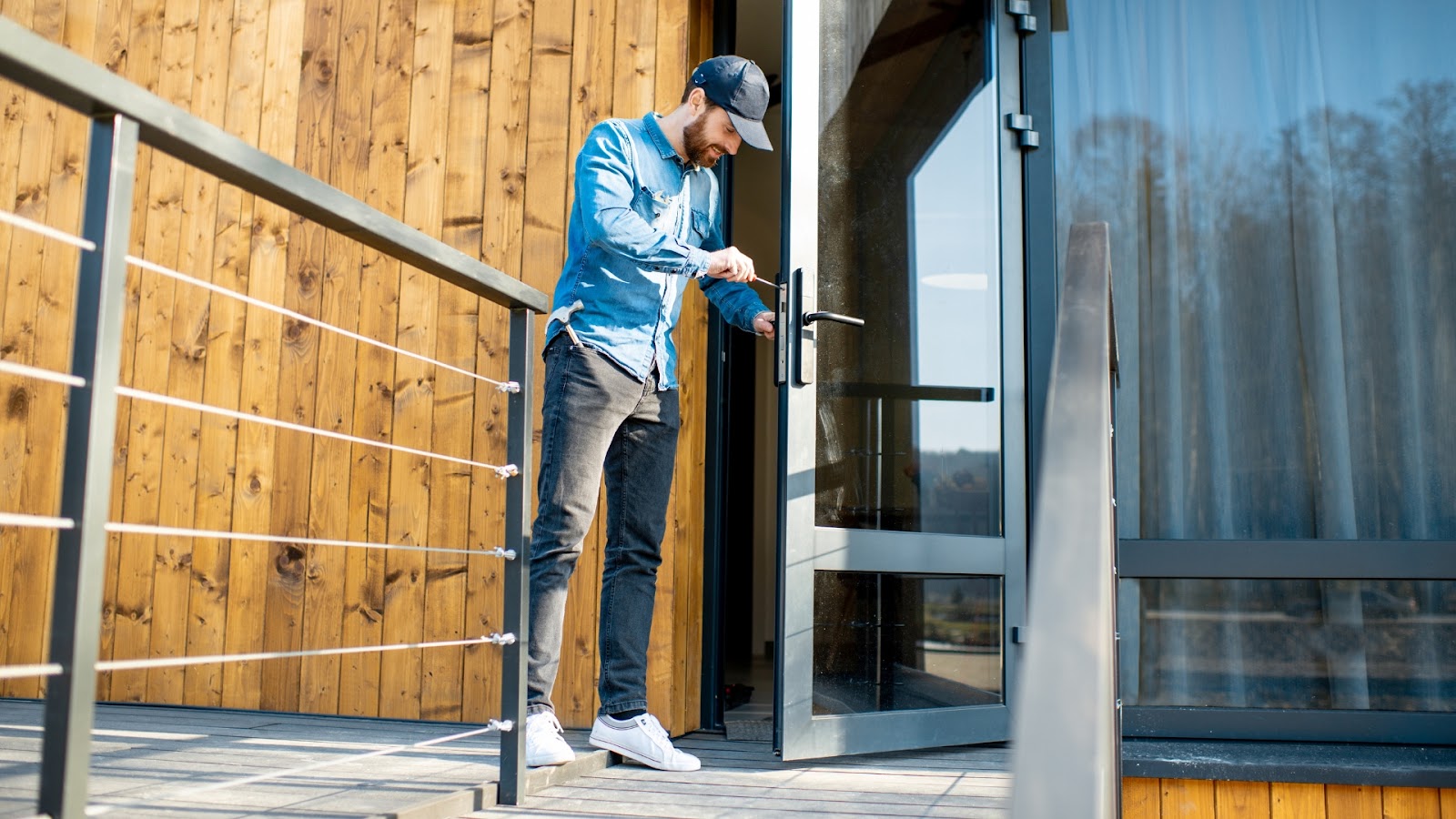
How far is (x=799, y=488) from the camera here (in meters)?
2.39

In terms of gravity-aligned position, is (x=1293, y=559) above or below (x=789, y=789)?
above

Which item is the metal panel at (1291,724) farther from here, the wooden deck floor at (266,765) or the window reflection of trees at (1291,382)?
the wooden deck floor at (266,765)

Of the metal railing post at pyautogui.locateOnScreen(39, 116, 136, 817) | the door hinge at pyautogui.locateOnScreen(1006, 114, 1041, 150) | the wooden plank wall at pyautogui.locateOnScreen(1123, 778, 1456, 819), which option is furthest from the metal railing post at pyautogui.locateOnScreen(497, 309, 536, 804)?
the door hinge at pyautogui.locateOnScreen(1006, 114, 1041, 150)

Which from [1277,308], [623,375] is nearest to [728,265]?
[623,375]

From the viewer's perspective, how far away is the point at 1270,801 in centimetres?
246

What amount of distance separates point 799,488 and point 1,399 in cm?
243

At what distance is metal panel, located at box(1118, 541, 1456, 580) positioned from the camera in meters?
2.71

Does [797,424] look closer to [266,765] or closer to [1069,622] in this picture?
[266,765]

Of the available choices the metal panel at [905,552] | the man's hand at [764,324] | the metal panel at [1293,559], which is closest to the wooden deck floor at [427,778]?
the metal panel at [905,552]

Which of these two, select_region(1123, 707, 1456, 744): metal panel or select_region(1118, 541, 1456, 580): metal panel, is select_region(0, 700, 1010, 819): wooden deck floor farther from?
select_region(1118, 541, 1456, 580): metal panel

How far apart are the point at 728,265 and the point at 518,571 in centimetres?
66

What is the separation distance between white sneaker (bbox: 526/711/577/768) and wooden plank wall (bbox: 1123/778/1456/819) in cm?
128

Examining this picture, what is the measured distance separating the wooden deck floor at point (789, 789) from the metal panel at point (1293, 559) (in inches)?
25.5

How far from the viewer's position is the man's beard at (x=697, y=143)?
223 cm
